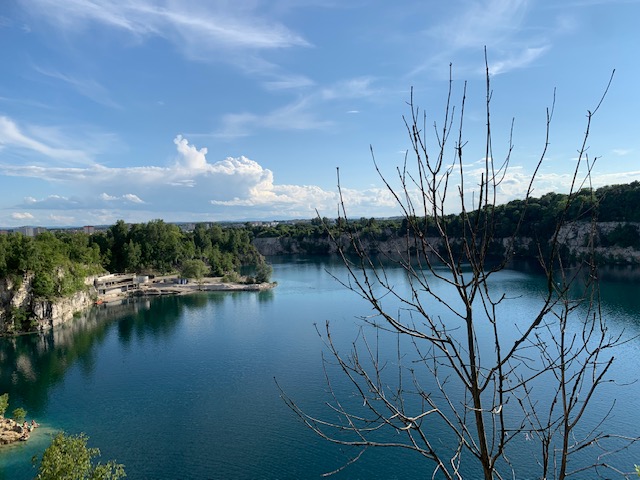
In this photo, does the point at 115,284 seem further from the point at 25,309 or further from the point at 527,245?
the point at 527,245

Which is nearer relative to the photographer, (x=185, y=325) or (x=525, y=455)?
(x=525, y=455)

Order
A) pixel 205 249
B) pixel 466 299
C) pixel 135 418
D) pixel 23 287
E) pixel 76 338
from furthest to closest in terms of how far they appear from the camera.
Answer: pixel 205 249, pixel 23 287, pixel 76 338, pixel 135 418, pixel 466 299

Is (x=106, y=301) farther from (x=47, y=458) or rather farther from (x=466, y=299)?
(x=466, y=299)

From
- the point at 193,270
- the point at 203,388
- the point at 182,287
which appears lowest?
the point at 203,388

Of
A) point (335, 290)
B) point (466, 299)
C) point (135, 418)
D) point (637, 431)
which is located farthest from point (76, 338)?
point (466, 299)

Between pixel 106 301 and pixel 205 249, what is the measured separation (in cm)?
1902

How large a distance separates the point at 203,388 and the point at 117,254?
1370 inches

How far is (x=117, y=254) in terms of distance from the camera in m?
47.4

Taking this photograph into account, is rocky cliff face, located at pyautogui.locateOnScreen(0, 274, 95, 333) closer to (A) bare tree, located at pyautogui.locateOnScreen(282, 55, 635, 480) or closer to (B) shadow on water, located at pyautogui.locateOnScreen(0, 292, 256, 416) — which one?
(B) shadow on water, located at pyautogui.locateOnScreen(0, 292, 256, 416)

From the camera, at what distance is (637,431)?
12.5 m

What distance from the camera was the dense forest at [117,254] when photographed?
27844mm

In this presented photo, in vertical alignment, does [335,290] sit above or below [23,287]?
below

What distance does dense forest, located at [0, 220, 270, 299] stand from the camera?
27.8 m

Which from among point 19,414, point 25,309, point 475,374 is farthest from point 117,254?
point 475,374
